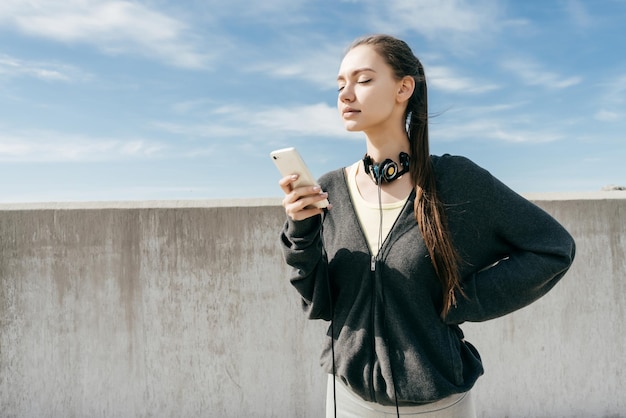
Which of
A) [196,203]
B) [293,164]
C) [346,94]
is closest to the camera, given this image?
[293,164]

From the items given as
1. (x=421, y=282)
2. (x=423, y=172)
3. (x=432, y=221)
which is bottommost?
(x=421, y=282)

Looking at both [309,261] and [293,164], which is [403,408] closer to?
[309,261]

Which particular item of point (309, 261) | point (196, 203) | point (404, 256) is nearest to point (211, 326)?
point (196, 203)

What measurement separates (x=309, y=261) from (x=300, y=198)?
7.2 inches

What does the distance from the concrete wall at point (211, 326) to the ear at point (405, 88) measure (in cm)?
216

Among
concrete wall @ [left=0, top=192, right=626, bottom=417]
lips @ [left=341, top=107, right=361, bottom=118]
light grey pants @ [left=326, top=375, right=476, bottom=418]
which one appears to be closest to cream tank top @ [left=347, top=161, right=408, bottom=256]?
lips @ [left=341, top=107, right=361, bottom=118]

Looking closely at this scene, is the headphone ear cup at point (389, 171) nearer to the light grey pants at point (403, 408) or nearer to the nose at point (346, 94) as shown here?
the nose at point (346, 94)

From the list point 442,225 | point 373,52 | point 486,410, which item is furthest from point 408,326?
point 486,410

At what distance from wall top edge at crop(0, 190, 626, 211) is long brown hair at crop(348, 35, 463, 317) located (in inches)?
84.0

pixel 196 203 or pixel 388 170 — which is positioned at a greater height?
pixel 196 203

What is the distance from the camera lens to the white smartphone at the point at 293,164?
5.33 ft

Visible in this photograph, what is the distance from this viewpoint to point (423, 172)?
1751 mm

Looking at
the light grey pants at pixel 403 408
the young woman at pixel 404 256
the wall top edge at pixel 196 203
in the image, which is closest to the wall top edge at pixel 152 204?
the wall top edge at pixel 196 203

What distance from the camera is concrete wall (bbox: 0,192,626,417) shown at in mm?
3787
